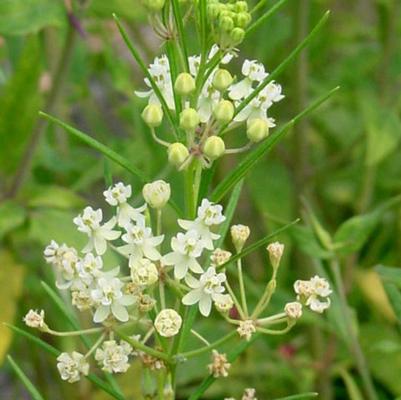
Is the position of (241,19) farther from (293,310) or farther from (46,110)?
(46,110)

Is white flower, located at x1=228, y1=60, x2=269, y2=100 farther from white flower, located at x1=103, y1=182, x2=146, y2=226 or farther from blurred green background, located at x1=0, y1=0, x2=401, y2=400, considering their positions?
blurred green background, located at x1=0, y1=0, x2=401, y2=400

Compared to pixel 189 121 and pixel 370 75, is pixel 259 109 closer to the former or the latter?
pixel 189 121

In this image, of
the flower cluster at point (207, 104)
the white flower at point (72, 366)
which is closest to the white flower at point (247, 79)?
the flower cluster at point (207, 104)

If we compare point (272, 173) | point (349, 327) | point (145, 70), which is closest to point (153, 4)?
point (145, 70)

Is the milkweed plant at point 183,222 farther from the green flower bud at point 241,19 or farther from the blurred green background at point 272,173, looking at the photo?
the blurred green background at point 272,173

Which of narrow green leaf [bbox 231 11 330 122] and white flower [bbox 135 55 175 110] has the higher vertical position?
white flower [bbox 135 55 175 110]

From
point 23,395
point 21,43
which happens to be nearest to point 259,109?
point 21,43

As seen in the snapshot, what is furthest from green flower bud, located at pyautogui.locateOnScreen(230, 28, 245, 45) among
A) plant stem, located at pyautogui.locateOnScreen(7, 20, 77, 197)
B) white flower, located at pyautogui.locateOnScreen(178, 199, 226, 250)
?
plant stem, located at pyautogui.locateOnScreen(7, 20, 77, 197)
